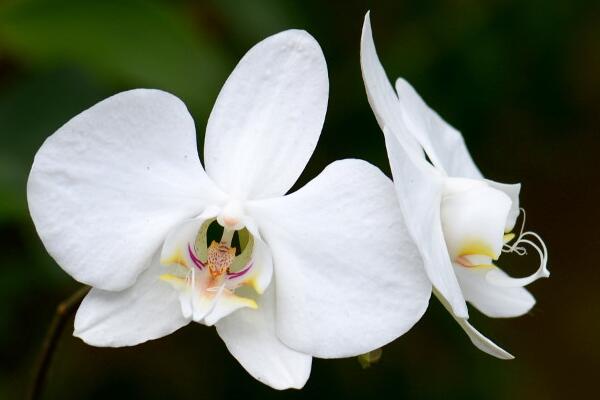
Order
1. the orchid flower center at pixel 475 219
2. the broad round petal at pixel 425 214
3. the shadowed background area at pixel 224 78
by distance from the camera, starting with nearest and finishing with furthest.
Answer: the broad round petal at pixel 425 214
the orchid flower center at pixel 475 219
the shadowed background area at pixel 224 78

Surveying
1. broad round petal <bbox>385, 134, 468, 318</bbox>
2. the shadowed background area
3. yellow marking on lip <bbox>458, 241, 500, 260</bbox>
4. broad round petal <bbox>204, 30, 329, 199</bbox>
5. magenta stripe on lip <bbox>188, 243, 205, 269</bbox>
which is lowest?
the shadowed background area

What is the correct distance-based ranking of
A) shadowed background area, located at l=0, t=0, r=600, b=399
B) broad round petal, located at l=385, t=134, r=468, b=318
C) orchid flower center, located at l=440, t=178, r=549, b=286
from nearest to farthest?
broad round petal, located at l=385, t=134, r=468, b=318
orchid flower center, located at l=440, t=178, r=549, b=286
shadowed background area, located at l=0, t=0, r=600, b=399

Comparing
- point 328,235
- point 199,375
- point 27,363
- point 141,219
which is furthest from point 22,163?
point 328,235

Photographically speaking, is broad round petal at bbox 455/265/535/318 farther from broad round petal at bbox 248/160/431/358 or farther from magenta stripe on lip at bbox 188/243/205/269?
magenta stripe on lip at bbox 188/243/205/269

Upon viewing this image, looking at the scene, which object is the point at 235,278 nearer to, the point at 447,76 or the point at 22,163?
the point at 22,163

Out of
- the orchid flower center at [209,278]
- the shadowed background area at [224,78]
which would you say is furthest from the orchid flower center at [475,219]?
the shadowed background area at [224,78]

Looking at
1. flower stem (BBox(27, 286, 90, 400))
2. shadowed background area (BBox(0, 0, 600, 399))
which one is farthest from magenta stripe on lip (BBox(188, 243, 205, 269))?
shadowed background area (BBox(0, 0, 600, 399))

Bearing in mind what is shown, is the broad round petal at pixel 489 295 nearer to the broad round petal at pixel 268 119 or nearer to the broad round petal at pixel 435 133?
the broad round petal at pixel 435 133

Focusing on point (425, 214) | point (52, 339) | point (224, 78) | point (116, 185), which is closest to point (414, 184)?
point (425, 214)

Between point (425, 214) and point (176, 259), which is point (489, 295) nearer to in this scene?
point (425, 214)
